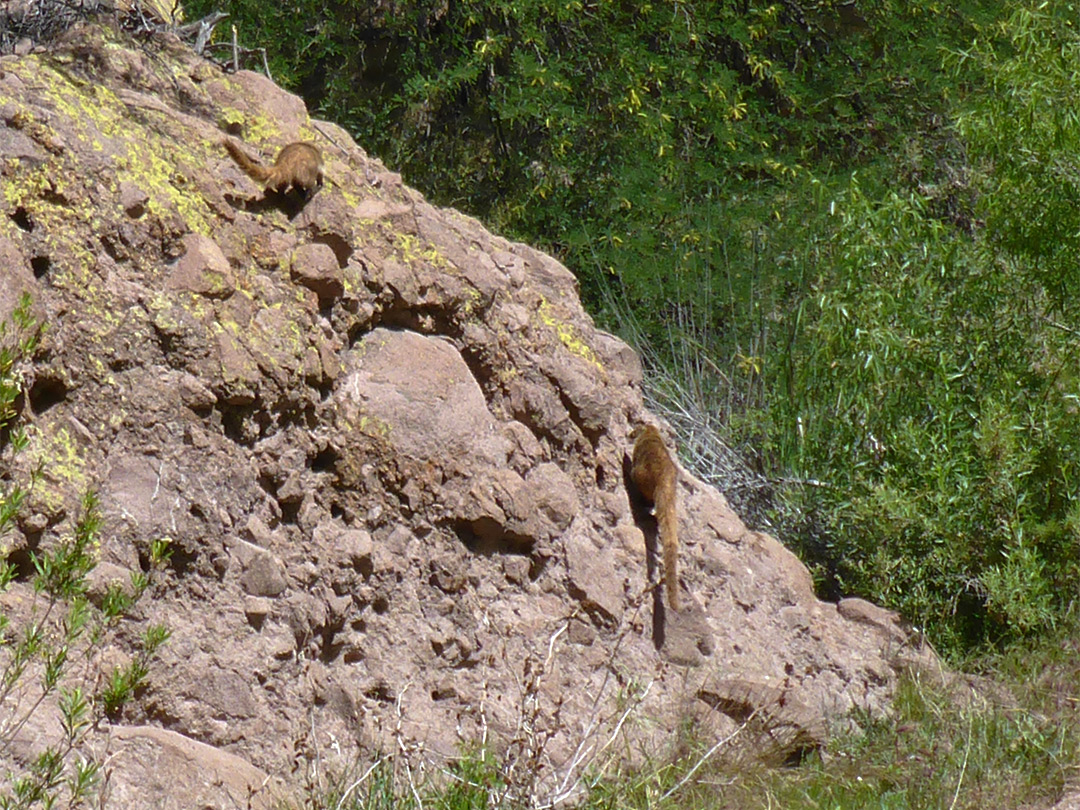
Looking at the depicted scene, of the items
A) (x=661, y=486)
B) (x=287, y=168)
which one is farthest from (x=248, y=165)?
(x=661, y=486)

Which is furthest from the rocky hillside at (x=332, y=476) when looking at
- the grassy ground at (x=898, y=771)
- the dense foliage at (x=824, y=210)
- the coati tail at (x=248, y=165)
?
the dense foliage at (x=824, y=210)

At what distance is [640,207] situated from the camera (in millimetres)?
10766

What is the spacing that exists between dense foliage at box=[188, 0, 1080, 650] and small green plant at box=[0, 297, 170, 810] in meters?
4.30

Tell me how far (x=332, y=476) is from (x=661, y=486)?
1.51m

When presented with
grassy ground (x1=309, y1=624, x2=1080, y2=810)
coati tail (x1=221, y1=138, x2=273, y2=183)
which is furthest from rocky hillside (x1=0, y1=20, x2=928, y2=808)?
grassy ground (x1=309, y1=624, x2=1080, y2=810)

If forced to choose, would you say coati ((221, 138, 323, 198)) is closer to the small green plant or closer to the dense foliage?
the small green plant

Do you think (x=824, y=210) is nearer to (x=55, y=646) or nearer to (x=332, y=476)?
(x=332, y=476)

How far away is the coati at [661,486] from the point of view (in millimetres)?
5324

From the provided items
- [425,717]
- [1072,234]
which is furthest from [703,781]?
[1072,234]

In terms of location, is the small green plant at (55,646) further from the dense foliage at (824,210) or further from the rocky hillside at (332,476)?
the dense foliage at (824,210)

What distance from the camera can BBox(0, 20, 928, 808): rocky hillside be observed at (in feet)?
12.7

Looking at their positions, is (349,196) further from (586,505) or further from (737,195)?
(737,195)

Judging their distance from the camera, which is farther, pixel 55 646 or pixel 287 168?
pixel 287 168

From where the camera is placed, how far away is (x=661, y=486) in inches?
213
